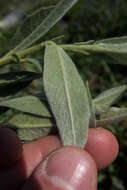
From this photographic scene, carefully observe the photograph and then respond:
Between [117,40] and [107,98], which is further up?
[117,40]

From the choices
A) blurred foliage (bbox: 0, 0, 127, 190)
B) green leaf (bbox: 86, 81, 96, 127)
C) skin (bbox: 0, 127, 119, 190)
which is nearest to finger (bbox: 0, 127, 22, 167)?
skin (bbox: 0, 127, 119, 190)

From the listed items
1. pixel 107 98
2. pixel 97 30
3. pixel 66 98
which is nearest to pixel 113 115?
pixel 107 98

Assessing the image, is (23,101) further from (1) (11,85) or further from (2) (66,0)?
(2) (66,0)

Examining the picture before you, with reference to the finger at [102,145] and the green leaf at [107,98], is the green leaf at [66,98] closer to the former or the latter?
the green leaf at [107,98]

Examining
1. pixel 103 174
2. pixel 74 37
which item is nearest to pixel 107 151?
pixel 103 174

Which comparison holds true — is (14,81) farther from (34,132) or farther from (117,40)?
(117,40)

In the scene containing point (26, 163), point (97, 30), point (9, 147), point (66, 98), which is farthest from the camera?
point (97, 30)

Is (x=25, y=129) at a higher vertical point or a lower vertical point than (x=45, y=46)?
lower
